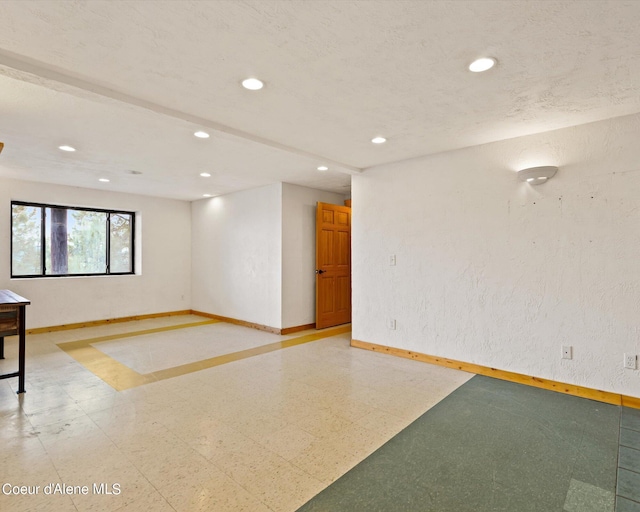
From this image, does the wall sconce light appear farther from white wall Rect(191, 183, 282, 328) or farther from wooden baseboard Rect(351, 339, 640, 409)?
white wall Rect(191, 183, 282, 328)

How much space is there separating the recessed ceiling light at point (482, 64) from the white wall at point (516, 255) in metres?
1.52

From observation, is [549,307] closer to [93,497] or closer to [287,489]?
[287,489]

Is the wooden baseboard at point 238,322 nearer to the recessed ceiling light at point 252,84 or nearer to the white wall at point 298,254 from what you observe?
the white wall at point 298,254

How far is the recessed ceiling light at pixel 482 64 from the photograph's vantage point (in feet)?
6.86

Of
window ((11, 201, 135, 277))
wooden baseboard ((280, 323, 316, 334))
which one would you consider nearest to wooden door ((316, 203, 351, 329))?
wooden baseboard ((280, 323, 316, 334))

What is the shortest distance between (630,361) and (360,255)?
286 cm

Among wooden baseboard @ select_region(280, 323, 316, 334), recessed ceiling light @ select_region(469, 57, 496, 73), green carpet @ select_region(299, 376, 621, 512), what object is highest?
recessed ceiling light @ select_region(469, 57, 496, 73)

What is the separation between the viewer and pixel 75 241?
6.15 metres

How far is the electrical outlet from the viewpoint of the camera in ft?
9.30

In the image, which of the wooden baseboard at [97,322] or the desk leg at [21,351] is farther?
the wooden baseboard at [97,322]

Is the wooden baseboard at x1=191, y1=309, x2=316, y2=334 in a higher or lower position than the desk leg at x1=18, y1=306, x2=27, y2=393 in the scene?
lower

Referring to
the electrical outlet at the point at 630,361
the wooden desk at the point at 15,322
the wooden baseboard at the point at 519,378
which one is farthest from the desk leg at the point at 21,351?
the electrical outlet at the point at 630,361

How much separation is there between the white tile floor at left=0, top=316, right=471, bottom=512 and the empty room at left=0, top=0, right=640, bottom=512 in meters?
0.02

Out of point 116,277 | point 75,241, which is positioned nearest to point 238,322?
point 116,277
